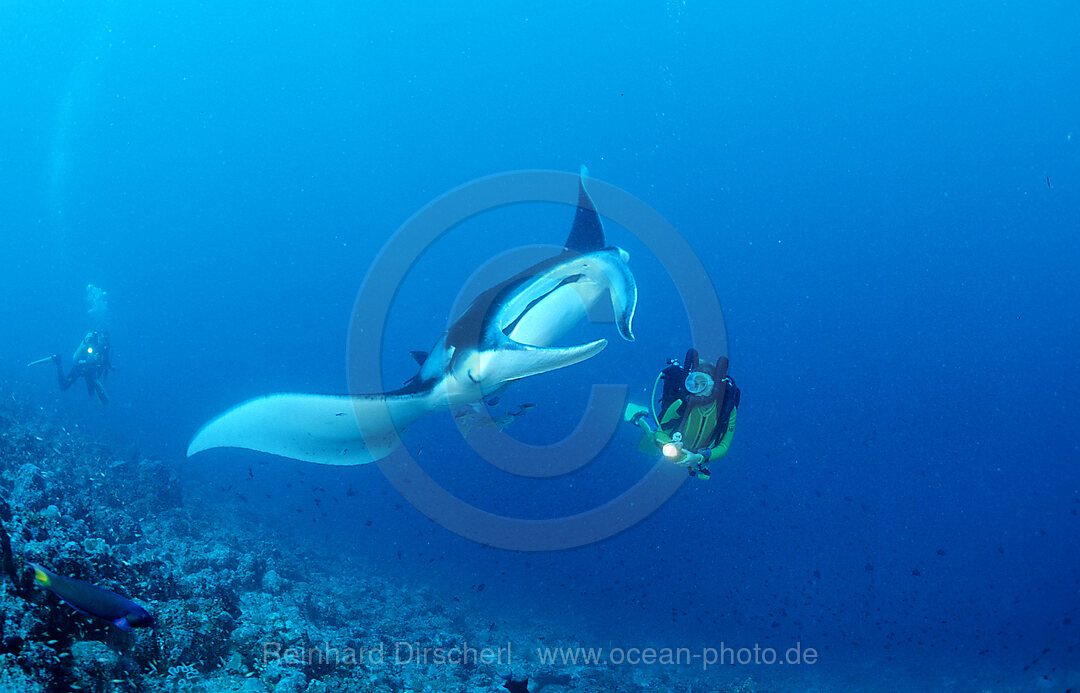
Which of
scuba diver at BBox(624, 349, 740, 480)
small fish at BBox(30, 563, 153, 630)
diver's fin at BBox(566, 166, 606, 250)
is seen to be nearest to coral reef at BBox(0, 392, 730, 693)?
small fish at BBox(30, 563, 153, 630)

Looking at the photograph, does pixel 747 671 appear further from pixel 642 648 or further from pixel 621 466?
pixel 621 466

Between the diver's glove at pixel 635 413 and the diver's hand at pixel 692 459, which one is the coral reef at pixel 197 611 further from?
the diver's glove at pixel 635 413

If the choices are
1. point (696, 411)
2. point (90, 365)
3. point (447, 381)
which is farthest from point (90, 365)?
point (696, 411)

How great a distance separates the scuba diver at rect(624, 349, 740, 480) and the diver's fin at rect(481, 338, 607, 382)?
2.52 metres

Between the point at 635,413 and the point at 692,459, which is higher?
the point at 635,413

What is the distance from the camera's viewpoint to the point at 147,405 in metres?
28.5

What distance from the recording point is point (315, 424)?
3.42 meters

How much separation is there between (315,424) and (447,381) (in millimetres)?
950

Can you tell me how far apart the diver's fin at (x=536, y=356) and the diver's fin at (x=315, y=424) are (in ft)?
2.09

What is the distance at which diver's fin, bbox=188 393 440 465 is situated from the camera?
10.5 ft

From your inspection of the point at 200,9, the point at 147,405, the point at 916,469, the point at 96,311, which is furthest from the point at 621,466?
the point at 200,9

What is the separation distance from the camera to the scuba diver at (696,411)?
17.8 ft

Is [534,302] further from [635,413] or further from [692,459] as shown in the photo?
[635,413]

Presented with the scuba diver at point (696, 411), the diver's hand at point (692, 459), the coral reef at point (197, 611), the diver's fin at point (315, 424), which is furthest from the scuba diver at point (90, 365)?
the diver's hand at point (692, 459)
